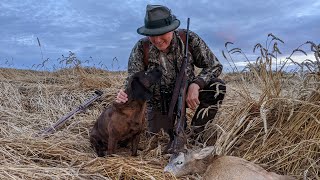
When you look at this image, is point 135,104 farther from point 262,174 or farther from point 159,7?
point 262,174

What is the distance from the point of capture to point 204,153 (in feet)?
13.0

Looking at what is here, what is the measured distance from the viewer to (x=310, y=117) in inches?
180

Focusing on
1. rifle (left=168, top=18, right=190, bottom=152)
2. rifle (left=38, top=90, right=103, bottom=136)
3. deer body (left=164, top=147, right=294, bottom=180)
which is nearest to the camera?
deer body (left=164, top=147, right=294, bottom=180)

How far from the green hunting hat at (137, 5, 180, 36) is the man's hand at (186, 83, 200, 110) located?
70 cm

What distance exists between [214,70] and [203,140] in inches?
33.3

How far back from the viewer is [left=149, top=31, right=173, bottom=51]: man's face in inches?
206

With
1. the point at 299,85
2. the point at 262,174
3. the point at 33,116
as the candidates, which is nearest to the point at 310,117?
the point at 299,85

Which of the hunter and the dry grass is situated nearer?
the dry grass

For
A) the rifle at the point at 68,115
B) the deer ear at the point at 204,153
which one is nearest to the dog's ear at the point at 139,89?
the deer ear at the point at 204,153

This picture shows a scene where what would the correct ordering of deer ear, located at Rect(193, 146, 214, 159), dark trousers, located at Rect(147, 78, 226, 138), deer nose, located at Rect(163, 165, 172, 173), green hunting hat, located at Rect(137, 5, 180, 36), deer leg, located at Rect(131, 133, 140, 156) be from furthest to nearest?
dark trousers, located at Rect(147, 78, 226, 138) → deer leg, located at Rect(131, 133, 140, 156) → green hunting hat, located at Rect(137, 5, 180, 36) → deer nose, located at Rect(163, 165, 172, 173) → deer ear, located at Rect(193, 146, 214, 159)

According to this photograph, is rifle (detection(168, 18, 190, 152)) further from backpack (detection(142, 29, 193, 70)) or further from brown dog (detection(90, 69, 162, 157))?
brown dog (detection(90, 69, 162, 157))

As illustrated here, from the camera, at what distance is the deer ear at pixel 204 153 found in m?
3.94

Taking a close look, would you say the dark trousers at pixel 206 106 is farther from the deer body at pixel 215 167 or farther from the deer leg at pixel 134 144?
the deer body at pixel 215 167

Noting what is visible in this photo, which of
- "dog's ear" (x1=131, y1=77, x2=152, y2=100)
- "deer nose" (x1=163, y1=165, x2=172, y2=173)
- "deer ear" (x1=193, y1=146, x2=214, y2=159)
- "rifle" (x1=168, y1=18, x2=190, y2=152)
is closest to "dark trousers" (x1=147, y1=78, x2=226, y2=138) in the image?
"rifle" (x1=168, y1=18, x2=190, y2=152)
